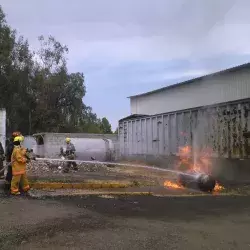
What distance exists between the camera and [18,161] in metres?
10.1

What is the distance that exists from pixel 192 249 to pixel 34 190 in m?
6.30

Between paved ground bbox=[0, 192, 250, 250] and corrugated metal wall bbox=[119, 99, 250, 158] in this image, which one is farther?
corrugated metal wall bbox=[119, 99, 250, 158]

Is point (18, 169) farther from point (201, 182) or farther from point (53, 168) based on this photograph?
point (53, 168)

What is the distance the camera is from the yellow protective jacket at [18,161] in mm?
10094

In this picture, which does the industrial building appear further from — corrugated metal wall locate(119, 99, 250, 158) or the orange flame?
the orange flame

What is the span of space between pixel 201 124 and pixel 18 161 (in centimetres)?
671

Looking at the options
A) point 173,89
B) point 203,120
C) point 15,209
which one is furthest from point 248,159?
point 173,89

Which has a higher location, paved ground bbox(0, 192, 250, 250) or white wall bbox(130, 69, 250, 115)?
white wall bbox(130, 69, 250, 115)

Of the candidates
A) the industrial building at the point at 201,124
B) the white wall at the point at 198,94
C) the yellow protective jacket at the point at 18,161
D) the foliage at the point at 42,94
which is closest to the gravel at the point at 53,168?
the industrial building at the point at 201,124

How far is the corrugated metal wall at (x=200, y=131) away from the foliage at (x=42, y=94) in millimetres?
27849

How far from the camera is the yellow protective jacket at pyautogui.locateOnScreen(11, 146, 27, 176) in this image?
10094mm

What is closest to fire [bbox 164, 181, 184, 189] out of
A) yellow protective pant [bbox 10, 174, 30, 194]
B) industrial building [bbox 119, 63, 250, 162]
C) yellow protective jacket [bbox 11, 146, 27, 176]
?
industrial building [bbox 119, 63, 250, 162]

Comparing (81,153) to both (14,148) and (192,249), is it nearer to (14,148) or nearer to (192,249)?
(14,148)

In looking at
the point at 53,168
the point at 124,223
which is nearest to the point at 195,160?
the point at 53,168
